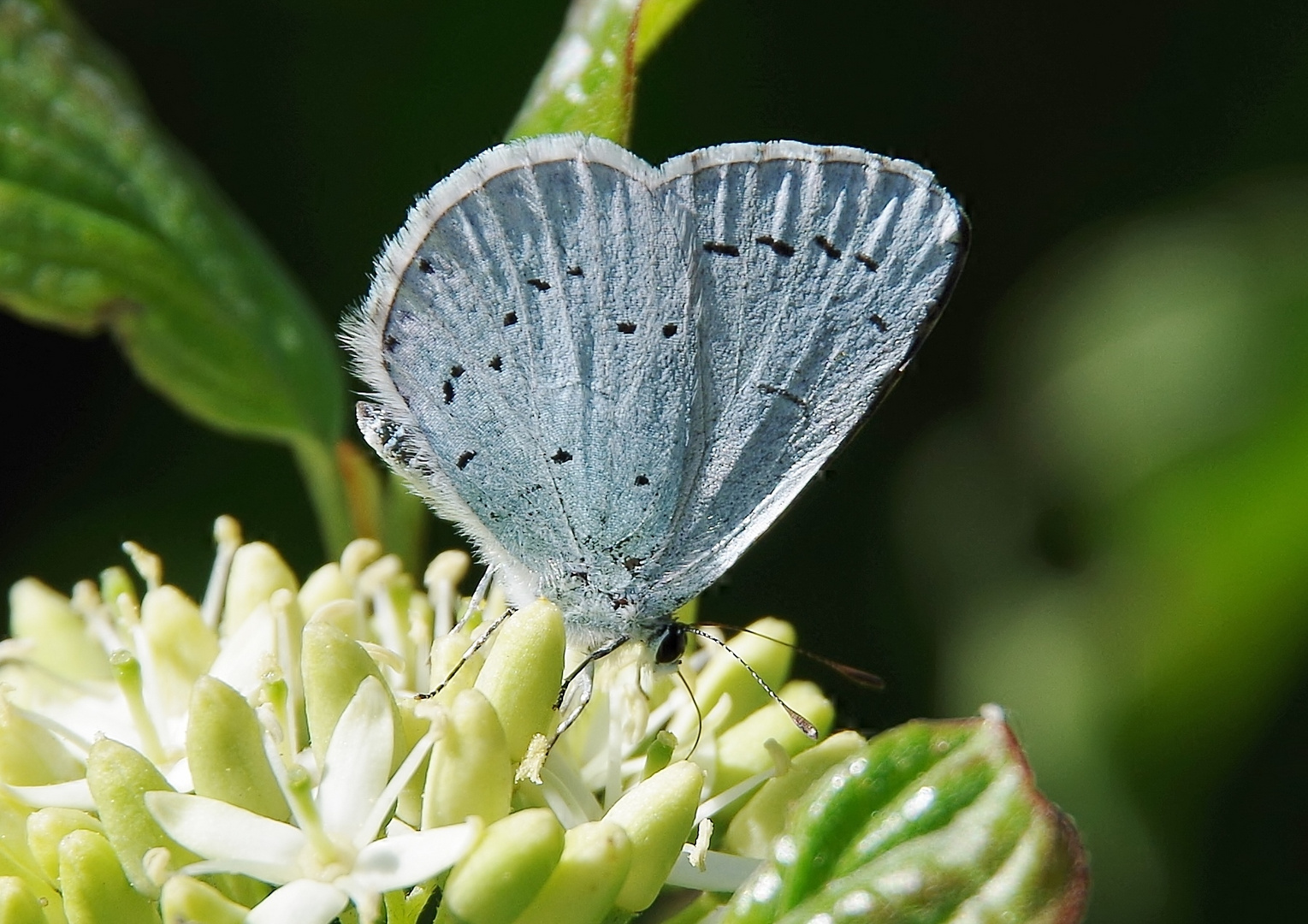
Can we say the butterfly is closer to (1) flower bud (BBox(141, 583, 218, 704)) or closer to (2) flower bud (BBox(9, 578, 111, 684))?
(1) flower bud (BBox(141, 583, 218, 704))

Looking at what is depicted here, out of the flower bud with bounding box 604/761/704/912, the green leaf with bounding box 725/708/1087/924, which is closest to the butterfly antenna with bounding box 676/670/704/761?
the flower bud with bounding box 604/761/704/912

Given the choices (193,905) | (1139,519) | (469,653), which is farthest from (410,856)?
(1139,519)

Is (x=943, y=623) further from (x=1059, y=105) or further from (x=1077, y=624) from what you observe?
(x=1059, y=105)

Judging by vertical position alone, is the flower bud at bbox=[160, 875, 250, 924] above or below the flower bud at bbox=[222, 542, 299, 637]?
below

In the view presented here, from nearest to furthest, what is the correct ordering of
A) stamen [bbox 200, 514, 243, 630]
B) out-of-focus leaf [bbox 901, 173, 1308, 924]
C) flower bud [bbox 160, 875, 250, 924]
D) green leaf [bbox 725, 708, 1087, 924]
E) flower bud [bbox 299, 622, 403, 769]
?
1. green leaf [bbox 725, 708, 1087, 924]
2. flower bud [bbox 160, 875, 250, 924]
3. flower bud [bbox 299, 622, 403, 769]
4. stamen [bbox 200, 514, 243, 630]
5. out-of-focus leaf [bbox 901, 173, 1308, 924]

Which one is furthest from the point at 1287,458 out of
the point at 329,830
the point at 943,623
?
the point at 329,830

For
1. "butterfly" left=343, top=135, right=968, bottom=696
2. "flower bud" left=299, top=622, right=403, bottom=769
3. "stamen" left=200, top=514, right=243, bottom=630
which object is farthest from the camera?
"stamen" left=200, top=514, right=243, bottom=630
